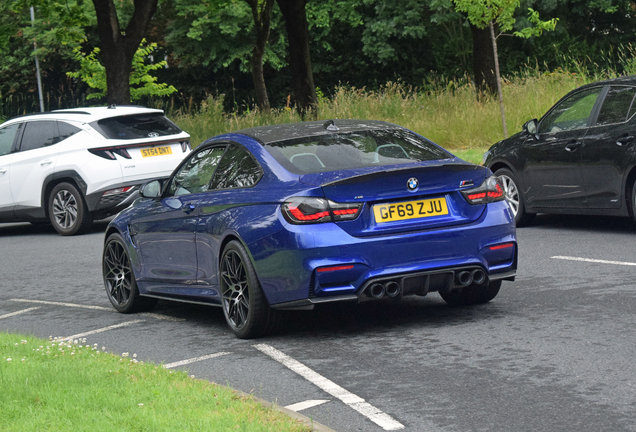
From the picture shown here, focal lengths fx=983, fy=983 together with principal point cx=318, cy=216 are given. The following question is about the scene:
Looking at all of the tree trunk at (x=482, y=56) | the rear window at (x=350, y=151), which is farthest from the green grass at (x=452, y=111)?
the rear window at (x=350, y=151)

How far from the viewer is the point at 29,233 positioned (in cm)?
1628

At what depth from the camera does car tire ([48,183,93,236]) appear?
14.8 metres

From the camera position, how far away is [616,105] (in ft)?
35.8

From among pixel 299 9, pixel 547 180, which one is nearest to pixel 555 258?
pixel 547 180

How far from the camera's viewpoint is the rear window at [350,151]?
688 cm

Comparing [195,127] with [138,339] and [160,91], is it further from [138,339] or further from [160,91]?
[138,339]

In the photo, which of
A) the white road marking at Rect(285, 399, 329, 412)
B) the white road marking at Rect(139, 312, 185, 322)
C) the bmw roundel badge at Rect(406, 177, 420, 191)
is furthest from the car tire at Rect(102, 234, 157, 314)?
the white road marking at Rect(285, 399, 329, 412)

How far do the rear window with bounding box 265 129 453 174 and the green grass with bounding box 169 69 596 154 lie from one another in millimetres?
10918

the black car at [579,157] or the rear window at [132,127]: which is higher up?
the rear window at [132,127]

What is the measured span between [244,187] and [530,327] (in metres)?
2.21

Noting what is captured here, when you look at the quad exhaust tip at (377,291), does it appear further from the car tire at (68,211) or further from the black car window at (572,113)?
the car tire at (68,211)

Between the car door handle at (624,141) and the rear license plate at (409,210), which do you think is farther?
the car door handle at (624,141)

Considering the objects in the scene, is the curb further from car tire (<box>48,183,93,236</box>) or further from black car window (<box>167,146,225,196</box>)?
car tire (<box>48,183,93,236</box>)

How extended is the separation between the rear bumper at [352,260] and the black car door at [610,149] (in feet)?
14.5
